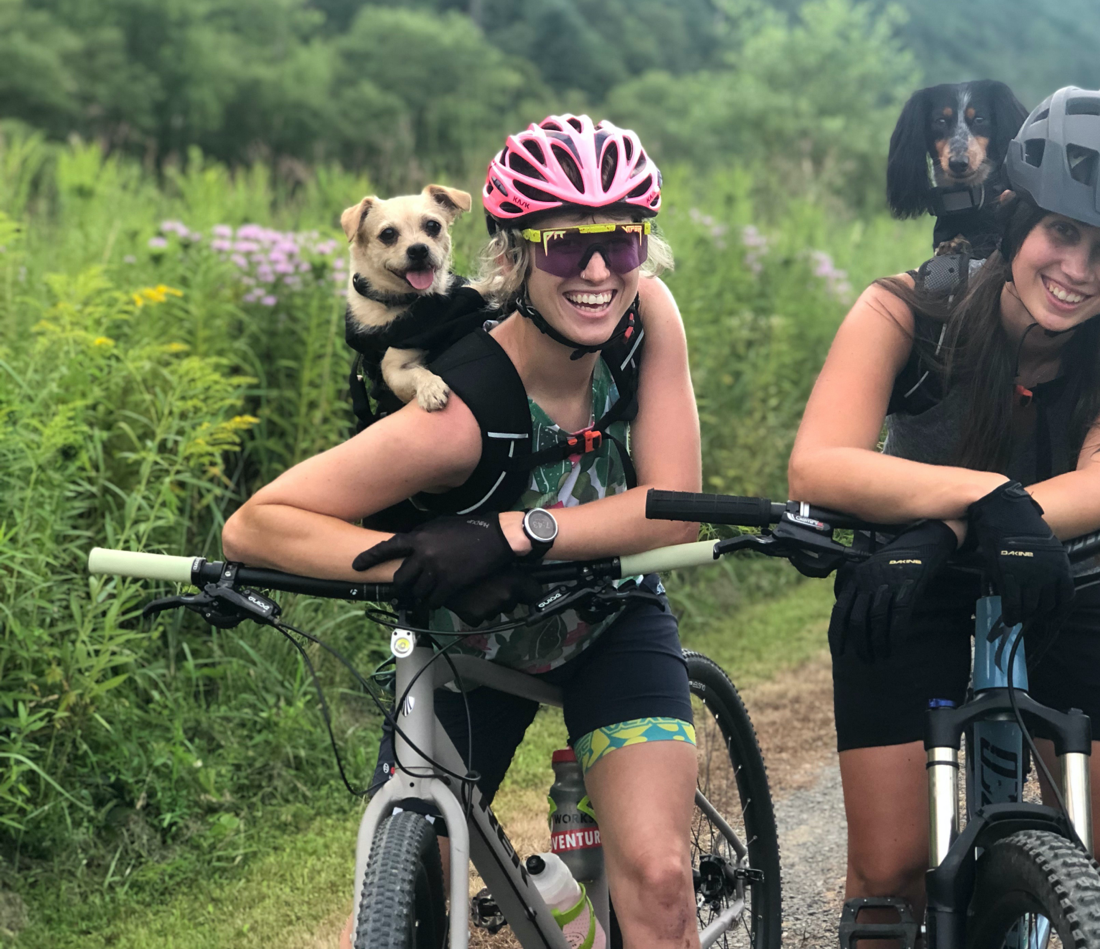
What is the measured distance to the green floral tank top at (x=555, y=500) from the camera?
8.96ft

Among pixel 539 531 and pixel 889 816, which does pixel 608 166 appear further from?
pixel 889 816

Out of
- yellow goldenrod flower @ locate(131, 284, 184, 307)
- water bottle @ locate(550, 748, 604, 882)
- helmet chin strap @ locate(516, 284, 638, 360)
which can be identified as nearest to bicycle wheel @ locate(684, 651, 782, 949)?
water bottle @ locate(550, 748, 604, 882)

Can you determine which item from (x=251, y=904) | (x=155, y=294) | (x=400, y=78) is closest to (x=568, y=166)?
(x=251, y=904)

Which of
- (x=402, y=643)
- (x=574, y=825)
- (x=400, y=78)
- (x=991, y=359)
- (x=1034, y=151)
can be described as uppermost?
(x=400, y=78)

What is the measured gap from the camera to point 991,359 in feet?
8.75

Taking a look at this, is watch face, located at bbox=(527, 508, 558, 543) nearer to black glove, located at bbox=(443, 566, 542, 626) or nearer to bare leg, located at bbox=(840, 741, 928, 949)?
black glove, located at bbox=(443, 566, 542, 626)

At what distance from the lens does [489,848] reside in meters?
2.63

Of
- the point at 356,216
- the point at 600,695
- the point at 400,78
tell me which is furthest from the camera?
the point at 400,78

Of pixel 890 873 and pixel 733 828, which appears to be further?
pixel 733 828

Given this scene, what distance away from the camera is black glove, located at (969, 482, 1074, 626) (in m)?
2.19

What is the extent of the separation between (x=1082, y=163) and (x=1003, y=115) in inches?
45.3

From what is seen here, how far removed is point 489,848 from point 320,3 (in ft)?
169

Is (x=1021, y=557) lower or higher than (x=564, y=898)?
higher

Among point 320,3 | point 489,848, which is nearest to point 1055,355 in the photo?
point 489,848
